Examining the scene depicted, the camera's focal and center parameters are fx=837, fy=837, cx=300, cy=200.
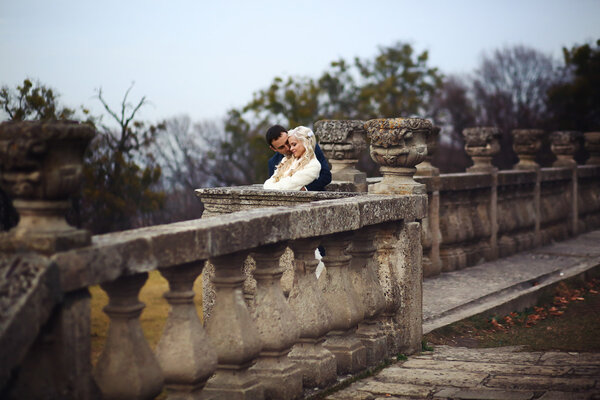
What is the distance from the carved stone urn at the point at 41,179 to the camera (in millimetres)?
2857

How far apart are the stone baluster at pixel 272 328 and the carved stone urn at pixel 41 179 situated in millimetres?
1300

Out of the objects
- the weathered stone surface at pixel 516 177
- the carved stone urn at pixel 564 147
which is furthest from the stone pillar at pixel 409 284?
the carved stone urn at pixel 564 147

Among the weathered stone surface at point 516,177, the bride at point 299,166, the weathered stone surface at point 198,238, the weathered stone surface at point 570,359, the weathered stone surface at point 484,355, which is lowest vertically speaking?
the weathered stone surface at point 484,355

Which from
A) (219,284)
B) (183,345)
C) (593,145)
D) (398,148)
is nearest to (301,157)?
(398,148)

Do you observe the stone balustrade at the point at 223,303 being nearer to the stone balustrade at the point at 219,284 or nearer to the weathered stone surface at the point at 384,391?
the stone balustrade at the point at 219,284

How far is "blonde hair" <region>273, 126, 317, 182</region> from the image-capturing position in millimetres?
7188

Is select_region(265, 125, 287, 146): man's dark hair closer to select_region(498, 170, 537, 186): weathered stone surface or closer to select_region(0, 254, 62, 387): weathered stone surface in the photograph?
select_region(0, 254, 62, 387): weathered stone surface

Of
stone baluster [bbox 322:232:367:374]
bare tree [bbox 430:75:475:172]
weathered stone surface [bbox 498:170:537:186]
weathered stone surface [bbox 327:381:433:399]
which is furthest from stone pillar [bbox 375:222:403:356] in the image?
bare tree [bbox 430:75:475:172]

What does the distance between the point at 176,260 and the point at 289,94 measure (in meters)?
42.4

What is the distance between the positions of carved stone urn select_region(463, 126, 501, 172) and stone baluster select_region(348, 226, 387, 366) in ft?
23.2

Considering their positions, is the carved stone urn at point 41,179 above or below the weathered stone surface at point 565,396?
above

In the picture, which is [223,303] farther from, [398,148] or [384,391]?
[398,148]

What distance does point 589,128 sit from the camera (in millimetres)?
41781

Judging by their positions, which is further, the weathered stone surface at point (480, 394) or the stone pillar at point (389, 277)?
the stone pillar at point (389, 277)
